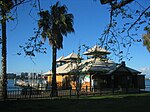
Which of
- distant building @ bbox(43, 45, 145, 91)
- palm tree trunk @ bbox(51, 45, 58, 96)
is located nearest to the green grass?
palm tree trunk @ bbox(51, 45, 58, 96)

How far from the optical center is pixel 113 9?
11867 millimetres

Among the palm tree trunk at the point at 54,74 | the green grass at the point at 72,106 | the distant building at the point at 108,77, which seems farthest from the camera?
the distant building at the point at 108,77

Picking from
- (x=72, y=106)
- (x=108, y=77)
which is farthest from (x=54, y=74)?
(x=72, y=106)

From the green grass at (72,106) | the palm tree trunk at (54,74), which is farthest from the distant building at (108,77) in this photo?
the green grass at (72,106)

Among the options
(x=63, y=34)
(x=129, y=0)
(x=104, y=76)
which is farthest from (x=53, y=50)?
(x=129, y=0)

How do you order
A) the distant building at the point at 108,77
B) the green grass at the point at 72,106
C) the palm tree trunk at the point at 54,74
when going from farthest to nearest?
the distant building at the point at 108,77 < the palm tree trunk at the point at 54,74 < the green grass at the point at 72,106

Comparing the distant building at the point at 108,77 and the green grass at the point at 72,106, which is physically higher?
the distant building at the point at 108,77

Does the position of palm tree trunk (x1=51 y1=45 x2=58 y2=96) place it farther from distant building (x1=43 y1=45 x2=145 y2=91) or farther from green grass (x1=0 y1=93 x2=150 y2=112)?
green grass (x1=0 y1=93 x2=150 y2=112)

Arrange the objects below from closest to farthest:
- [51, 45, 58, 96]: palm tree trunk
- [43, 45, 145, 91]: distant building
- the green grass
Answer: the green grass, [51, 45, 58, 96]: palm tree trunk, [43, 45, 145, 91]: distant building

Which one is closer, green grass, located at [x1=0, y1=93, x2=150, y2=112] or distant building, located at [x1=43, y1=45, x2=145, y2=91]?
green grass, located at [x1=0, y1=93, x2=150, y2=112]

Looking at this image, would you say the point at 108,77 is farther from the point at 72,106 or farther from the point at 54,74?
the point at 72,106

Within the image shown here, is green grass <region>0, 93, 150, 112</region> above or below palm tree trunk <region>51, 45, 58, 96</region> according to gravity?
below

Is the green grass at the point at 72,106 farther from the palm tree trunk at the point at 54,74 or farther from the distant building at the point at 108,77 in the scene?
the distant building at the point at 108,77

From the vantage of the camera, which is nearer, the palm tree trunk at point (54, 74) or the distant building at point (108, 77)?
the palm tree trunk at point (54, 74)
